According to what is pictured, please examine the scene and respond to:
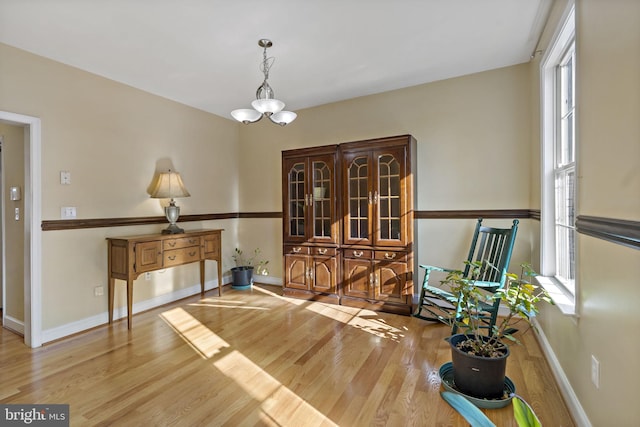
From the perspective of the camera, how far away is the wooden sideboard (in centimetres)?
300

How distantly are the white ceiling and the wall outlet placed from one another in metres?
2.24

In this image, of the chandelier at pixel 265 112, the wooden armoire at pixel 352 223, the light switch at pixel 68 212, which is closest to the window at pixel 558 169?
the wooden armoire at pixel 352 223

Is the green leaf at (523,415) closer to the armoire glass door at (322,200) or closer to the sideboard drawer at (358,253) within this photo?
the sideboard drawer at (358,253)

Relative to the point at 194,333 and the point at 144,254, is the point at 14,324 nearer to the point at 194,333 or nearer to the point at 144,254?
the point at 144,254

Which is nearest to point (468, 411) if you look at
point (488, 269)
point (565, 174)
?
point (565, 174)

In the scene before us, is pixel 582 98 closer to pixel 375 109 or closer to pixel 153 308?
pixel 375 109

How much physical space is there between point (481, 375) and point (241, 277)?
3.31 metres

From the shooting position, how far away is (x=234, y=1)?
6.87 ft

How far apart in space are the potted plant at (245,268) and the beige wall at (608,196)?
3.64 meters

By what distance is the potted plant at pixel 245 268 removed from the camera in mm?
4418

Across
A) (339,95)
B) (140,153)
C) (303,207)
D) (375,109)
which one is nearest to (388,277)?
(303,207)

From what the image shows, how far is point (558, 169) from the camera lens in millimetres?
2363

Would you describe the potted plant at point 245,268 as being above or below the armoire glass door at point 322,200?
below

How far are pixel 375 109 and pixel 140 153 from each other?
2.79 meters
